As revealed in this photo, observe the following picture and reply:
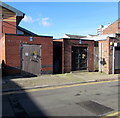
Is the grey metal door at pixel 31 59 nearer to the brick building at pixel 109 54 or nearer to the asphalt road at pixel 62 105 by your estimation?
the asphalt road at pixel 62 105

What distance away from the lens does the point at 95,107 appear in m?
5.55

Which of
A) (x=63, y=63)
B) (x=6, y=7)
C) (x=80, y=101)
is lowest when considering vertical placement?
(x=80, y=101)

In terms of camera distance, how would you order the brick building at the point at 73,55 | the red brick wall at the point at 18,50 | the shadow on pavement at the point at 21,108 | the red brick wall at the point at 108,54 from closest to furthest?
the shadow on pavement at the point at 21,108, the red brick wall at the point at 18,50, the brick building at the point at 73,55, the red brick wall at the point at 108,54

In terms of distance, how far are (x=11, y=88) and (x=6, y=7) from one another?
10.1 metres

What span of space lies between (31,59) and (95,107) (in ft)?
24.7

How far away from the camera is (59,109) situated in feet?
17.4

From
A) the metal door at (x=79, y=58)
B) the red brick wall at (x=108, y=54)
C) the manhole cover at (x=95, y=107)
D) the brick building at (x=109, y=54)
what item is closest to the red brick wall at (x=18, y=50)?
the metal door at (x=79, y=58)

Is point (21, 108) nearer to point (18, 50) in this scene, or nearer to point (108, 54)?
point (18, 50)

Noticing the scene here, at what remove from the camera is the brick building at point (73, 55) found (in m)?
13.6

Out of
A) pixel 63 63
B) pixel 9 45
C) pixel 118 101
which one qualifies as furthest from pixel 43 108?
pixel 63 63

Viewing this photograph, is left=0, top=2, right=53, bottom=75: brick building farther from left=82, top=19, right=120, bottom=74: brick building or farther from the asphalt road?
left=82, top=19, right=120, bottom=74: brick building

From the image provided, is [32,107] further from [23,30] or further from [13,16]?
[23,30]

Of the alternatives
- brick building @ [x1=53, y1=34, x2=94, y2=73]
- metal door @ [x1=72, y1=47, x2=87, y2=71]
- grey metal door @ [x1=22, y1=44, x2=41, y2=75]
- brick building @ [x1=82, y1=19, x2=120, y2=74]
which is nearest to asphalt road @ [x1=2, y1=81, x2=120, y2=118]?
grey metal door @ [x1=22, y1=44, x2=41, y2=75]

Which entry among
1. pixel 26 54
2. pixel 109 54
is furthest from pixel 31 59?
pixel 109 54
